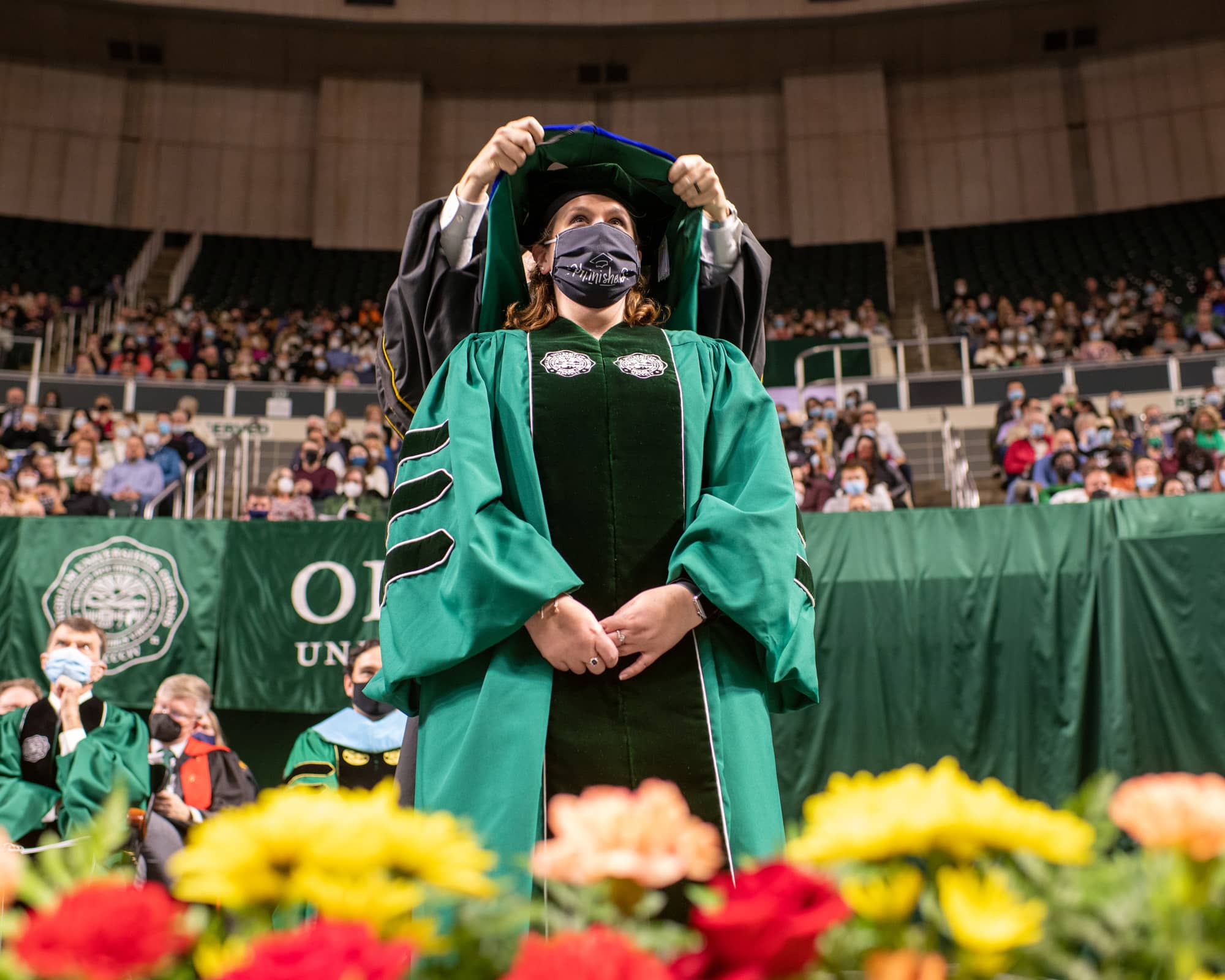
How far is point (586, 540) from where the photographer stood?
80.5 inches

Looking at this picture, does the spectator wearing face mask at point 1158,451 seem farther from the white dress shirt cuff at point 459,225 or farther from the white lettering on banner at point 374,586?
the white dress shirt cuff at point 459,225

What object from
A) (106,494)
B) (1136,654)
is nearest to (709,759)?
(1136,654)

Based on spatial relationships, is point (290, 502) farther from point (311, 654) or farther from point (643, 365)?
point (643, 365)

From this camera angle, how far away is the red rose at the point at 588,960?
0.46 m

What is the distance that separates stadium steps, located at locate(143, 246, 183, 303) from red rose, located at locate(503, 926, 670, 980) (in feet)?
59.8

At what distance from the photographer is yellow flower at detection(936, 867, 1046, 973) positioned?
19.4 inches

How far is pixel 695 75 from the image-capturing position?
62.9 feet

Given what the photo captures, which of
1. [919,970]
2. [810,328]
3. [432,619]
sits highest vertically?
[810,328]

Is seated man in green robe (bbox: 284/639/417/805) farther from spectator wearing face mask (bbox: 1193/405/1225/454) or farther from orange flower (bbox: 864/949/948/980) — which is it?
spectator wearing face mask (bbox: 1193/405/1225/454)

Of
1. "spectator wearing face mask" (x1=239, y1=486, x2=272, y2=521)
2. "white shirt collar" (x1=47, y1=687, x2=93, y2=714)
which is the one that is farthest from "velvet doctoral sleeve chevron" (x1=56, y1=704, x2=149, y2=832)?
"spectator wearing face mask" (x1=239, y1=486, x2=272, y2=521)

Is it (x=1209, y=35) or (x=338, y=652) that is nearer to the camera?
(x=338, y=652)

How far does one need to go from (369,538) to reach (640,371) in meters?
5.80

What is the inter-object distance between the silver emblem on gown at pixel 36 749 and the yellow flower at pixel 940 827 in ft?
16.9

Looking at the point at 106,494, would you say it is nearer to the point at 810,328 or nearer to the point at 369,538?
the point at 369,538
